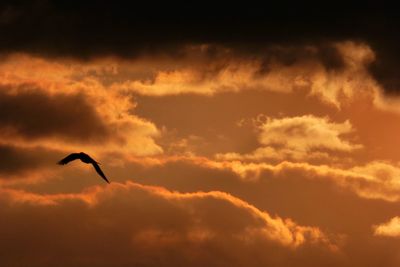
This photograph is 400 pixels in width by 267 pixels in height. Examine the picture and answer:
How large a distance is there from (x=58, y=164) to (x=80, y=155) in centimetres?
392

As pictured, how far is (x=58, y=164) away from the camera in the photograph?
102500 millimetres

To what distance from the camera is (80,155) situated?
105 m
